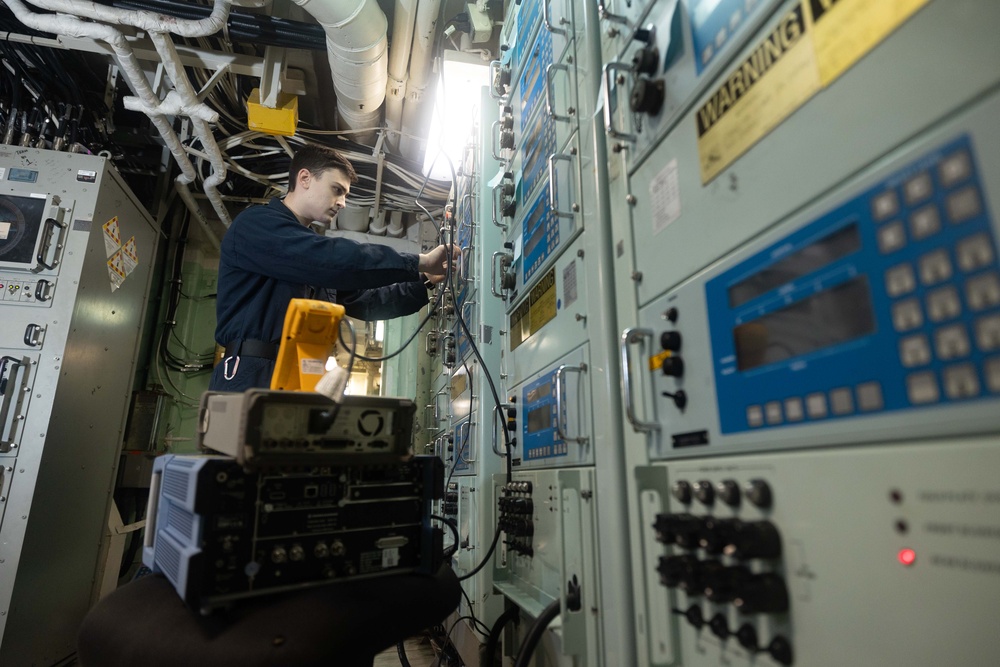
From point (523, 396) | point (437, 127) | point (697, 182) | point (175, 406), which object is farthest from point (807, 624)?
point (175, 406)

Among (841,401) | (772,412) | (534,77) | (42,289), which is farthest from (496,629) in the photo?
(42,289)

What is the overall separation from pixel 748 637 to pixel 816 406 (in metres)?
0.37

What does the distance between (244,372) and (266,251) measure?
1.50 ft

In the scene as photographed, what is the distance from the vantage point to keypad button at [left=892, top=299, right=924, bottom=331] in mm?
617

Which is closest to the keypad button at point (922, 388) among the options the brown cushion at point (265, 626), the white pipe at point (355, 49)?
the brown cushion at point (265, 626)

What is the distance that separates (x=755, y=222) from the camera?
0.87 meters

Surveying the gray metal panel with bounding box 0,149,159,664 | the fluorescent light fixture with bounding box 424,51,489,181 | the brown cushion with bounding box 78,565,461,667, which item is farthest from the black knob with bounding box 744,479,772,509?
the gray metal panel with bounding box 0,149,159,664

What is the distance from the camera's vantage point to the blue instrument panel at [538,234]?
1.78 meters

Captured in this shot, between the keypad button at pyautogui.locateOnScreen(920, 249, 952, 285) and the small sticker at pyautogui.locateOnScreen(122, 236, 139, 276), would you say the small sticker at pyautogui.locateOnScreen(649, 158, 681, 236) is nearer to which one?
the keypad button at pyautogui.locateOnScreen(920, 249, 952, 285)

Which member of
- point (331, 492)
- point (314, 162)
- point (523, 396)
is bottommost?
point (331, 492)

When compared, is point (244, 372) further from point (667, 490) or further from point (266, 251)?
point (667, 490)

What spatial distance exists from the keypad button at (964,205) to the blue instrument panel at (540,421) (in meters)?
1.08

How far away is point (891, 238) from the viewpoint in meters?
0.65

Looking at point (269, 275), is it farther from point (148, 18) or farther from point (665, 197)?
point (148, 18)
